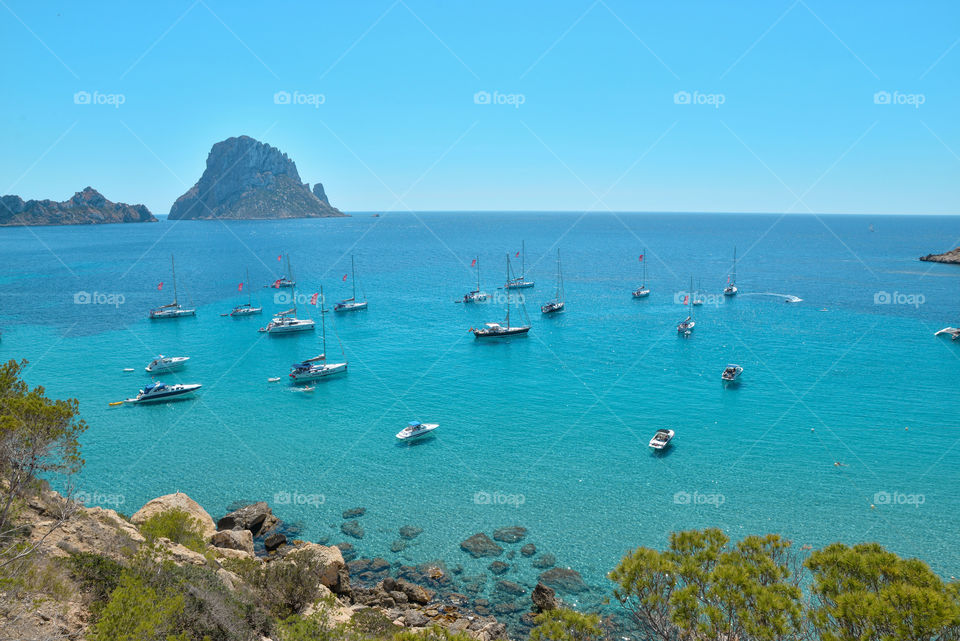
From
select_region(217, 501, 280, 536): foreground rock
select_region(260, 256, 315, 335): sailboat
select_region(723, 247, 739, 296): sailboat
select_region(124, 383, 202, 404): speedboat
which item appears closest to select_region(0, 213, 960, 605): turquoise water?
select_region(124, 383, 202, 404): speedboat

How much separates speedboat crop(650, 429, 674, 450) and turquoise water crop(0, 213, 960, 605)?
0.99 metres

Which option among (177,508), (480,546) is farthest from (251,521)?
(480,546)

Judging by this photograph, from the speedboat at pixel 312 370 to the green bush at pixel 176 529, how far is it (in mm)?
31508

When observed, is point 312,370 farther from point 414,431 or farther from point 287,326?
point 287,326

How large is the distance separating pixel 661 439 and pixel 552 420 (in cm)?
999

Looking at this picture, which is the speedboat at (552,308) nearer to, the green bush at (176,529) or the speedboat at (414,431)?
the speedboat at (414,431)

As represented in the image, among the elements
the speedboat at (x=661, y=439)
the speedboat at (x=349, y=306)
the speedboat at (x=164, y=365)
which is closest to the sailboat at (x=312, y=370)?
the speedboat at (x=164, y=365)

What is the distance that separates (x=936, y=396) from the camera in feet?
175

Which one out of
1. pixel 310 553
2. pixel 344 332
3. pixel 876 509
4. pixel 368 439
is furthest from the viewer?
pixel 344 332

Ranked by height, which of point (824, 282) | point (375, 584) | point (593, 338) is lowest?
point (375, 584)

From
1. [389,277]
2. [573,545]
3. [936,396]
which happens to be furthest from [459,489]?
[389,277]

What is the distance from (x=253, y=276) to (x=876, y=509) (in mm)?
131195

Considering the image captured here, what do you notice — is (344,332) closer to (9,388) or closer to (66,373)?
(66,373)

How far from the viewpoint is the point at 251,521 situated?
108ft
